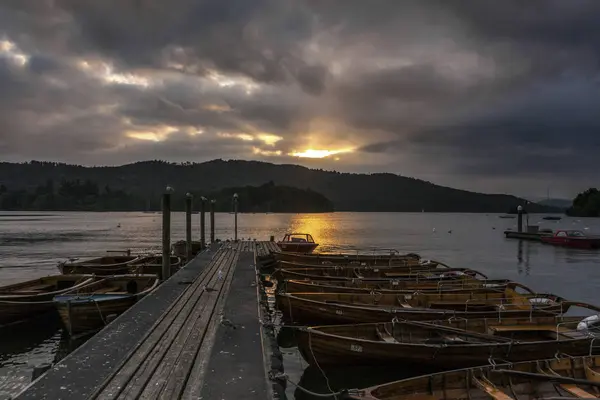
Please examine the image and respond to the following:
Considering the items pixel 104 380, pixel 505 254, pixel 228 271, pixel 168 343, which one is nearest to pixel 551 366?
pixel 168 343

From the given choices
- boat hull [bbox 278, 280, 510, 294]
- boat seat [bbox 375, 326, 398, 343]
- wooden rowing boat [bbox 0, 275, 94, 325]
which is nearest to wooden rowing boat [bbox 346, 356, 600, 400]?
boat seat [bbox 375, 326, 398, 343]

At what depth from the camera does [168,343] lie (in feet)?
35.9

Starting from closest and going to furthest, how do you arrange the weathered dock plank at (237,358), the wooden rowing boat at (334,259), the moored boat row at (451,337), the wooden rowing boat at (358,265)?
the weathered dock plank at (237,358)
the moored boat row at (451,337)
the wooden rowing boat at (358,265)
the wooden rowing boat at (334,259)

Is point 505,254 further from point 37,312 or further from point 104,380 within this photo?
point 104,380

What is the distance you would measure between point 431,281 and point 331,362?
11540 mm

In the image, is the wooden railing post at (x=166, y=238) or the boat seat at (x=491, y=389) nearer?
the boat seat at (x=491, y=389)

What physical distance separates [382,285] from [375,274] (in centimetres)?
538

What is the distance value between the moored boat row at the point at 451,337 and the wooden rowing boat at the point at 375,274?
3.49 feet

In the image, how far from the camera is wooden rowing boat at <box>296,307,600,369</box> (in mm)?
12758

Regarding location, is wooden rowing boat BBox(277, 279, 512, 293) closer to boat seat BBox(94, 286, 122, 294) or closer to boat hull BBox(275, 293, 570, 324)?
boat hull BBox(275, 293, 570, 324)

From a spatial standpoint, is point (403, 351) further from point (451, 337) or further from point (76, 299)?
point (76, 299)

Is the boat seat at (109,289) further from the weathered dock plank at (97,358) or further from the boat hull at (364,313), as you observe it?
the boat hull at (364,313)

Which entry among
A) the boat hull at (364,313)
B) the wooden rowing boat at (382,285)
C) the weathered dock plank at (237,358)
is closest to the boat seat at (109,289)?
the weathered dock plank at (237,358)

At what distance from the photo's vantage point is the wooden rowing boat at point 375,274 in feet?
78.9
